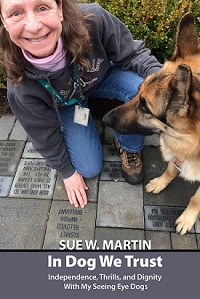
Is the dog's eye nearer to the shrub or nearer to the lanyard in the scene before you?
the lanyard

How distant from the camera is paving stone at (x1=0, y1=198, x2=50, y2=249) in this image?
242 cm

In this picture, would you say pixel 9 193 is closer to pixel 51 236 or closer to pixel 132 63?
pixel 51 236

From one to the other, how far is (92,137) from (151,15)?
4.44ft

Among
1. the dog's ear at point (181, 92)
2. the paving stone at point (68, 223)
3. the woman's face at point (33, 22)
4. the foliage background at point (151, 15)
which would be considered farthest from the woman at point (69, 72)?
the dog's ear at point (181, 92)

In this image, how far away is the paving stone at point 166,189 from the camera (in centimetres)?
262

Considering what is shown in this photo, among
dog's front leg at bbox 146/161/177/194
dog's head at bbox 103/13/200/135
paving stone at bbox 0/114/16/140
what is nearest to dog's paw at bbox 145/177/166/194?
dog's front leg at bbox 146/161/177/194

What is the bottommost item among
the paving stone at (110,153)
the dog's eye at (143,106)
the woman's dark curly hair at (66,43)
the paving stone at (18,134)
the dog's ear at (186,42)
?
the paving stone at (18,134)

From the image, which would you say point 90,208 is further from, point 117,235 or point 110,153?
point 110,153

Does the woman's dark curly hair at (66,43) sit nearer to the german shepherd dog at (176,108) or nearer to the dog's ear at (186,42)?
the german shepherd dog at (176,108)

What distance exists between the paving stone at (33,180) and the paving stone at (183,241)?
120 centimetres

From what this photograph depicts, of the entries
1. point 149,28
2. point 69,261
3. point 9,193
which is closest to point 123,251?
point 69,261

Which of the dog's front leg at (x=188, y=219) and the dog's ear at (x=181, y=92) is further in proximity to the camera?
the dog's front leg at (x=188, y=219)

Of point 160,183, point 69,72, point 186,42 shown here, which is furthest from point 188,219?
point 69,72

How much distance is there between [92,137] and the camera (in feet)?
9.29
